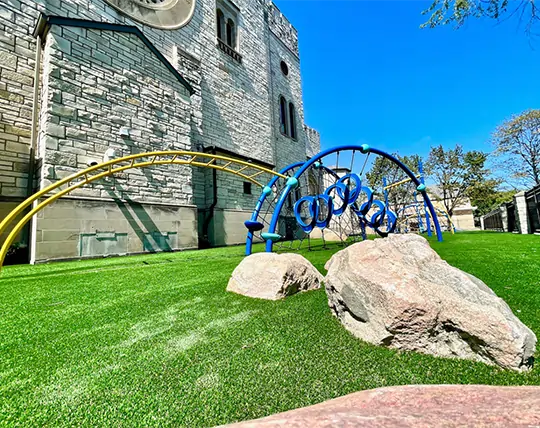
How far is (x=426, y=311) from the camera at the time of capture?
145cm

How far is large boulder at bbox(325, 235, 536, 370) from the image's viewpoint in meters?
1.29

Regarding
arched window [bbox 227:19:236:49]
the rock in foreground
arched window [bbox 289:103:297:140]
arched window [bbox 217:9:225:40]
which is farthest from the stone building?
the rock in foreground

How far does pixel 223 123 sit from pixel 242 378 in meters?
11.9

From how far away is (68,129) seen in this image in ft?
20.7

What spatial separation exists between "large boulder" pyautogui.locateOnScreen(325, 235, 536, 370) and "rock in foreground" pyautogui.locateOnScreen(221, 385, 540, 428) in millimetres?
603

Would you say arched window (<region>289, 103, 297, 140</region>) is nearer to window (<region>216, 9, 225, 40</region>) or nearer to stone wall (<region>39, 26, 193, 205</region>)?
window (<region>216, 9, 225, 40</region>)

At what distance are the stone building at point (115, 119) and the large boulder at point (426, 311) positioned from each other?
267 inches

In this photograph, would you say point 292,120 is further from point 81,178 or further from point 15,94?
point 15,94

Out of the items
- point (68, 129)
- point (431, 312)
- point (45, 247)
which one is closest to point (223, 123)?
point (68, 129)

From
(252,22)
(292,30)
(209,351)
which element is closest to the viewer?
(209,351)

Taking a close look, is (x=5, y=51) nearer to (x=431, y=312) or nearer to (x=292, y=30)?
(x=431, y=312)

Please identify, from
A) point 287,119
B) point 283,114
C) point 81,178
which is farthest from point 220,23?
point 81,178

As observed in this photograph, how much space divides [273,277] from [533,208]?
14.5 m

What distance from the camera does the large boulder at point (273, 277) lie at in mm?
2641
